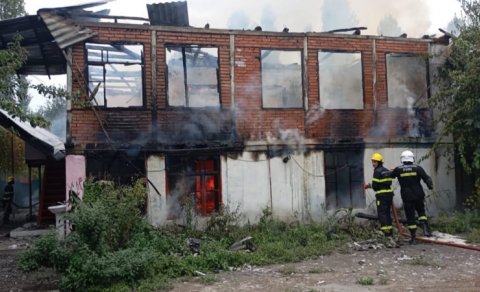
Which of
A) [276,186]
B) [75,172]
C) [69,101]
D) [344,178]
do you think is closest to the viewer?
[75,172]

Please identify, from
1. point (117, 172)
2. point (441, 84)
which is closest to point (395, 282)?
point (117, 172)

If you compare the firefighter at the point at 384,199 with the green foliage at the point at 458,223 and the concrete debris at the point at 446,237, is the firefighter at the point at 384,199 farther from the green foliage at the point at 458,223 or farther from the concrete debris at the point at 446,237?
the green foliage at the point at 458,223

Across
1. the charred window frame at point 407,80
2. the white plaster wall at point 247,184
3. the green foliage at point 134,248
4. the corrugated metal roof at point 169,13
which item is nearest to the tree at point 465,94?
the charred window frame at point 407,80

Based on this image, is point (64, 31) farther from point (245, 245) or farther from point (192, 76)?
point (245, 245)

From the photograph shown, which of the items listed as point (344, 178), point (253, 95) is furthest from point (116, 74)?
point (344, 178)

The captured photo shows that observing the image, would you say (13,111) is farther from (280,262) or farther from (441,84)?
(441,84)

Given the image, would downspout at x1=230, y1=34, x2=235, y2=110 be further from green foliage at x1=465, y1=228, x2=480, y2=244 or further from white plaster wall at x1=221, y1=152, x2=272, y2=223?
Answer: green foliage at x1=465, y1=228, x2=480, y2=244

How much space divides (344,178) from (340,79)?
265 cm

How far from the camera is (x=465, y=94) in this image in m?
11.1

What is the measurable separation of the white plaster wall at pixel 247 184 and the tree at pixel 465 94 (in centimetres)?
429

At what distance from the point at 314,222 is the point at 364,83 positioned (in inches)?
156

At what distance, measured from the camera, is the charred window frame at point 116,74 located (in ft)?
37.0

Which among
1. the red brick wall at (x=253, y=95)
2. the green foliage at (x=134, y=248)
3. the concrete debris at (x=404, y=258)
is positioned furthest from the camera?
the red brick wall at (x=253, y=95)

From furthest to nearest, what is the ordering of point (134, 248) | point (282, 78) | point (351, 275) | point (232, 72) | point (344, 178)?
point (344, 178), point (282, 78), point (232, 72), point (134, 248), point (351, 275)
